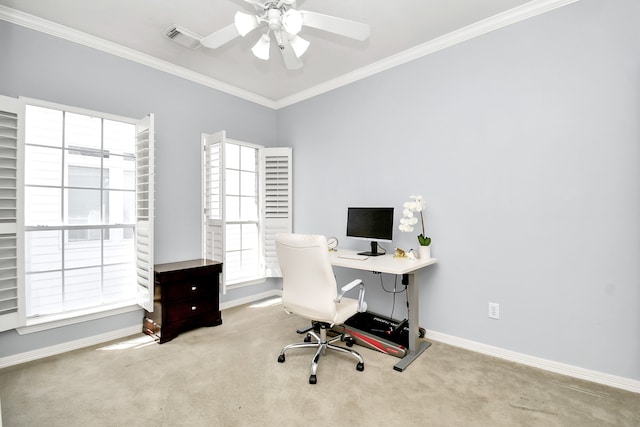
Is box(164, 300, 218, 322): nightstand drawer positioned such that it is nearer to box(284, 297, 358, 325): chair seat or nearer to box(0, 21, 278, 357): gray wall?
box(0, 21, 278, 357): gray wall

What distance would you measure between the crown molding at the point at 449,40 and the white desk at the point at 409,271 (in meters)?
2.00

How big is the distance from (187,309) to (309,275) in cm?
156

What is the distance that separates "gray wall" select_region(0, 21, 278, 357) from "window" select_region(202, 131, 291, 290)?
206mm

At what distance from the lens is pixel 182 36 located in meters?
2.74

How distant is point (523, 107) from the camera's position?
8.05ft

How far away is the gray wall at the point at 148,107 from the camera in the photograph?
2504 mm

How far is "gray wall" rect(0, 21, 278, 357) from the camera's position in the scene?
98.6 inches

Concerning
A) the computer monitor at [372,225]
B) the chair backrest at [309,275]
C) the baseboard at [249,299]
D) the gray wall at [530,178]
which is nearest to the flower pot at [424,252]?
the gray wall at [530,178]

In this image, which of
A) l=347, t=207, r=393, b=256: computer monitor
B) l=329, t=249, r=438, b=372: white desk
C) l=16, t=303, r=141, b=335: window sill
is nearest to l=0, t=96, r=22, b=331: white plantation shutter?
l=16, t=303, r=141, b=335: window sill

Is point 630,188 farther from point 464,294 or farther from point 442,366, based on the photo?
point 442,366

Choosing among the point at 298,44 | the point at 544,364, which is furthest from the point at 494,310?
the point at 298,44

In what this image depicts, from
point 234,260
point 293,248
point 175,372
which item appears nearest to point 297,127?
point 234,260

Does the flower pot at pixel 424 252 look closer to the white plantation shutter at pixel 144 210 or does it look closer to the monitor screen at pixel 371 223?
the monitor screen at pixel 371 223

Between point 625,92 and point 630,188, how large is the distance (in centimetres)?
65
